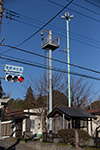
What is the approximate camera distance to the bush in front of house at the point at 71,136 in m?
15.5

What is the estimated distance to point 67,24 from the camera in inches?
1065

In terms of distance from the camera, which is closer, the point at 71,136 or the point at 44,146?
the point at 71,136

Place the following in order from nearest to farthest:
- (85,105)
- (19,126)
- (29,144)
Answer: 1. (29,144)
2. (19,126)
3. (85,105)

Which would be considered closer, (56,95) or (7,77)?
(7,77)

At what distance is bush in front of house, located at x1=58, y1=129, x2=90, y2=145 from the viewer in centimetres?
1552

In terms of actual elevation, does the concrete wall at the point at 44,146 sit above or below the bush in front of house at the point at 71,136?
below

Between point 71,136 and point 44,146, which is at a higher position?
point 71,136

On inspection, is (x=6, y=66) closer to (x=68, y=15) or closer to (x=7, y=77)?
(x=7, y=77)

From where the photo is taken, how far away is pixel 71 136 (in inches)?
628

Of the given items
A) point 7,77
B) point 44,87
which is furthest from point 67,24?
point 7,77

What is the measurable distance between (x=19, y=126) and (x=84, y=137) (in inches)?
516

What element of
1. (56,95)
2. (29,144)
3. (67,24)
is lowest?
(29,144)

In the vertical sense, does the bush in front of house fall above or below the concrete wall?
above

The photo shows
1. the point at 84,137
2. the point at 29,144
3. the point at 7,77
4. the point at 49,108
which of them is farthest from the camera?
the point at 49,108
